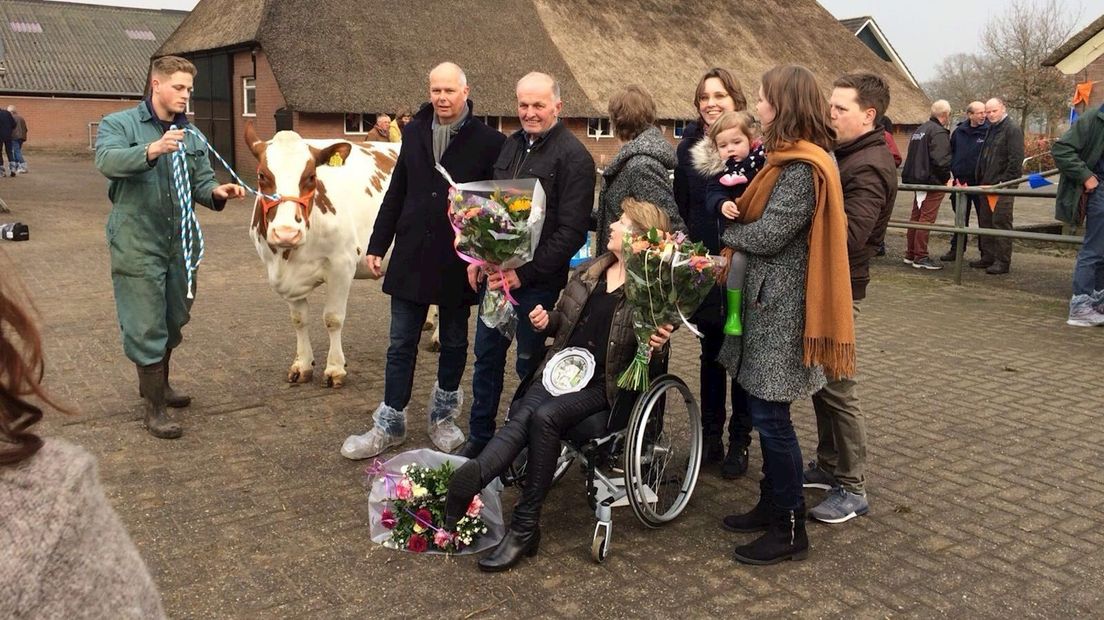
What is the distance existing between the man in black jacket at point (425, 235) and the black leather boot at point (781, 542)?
2.00 metres

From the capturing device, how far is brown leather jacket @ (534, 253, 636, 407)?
424 centimetres

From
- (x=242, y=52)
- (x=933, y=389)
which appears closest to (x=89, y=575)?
(x=933, y=389)

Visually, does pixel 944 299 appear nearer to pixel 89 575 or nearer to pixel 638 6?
pixel 89 575

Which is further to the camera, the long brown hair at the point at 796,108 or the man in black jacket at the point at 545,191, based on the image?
the man in black jacket at the point at 545,191

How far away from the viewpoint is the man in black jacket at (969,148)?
40.2 ft

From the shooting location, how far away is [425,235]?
5.19 metres

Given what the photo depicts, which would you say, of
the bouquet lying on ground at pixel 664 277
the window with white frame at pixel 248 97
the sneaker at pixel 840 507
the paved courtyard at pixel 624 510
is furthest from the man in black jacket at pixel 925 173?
the window with white frame at pixel 248 97

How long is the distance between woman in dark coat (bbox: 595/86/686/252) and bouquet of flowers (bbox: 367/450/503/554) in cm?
158

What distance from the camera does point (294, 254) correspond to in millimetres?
6387

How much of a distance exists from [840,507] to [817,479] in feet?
1.54

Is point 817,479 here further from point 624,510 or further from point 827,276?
point 827,276

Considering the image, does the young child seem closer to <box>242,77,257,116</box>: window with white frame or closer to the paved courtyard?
the paved courtyard

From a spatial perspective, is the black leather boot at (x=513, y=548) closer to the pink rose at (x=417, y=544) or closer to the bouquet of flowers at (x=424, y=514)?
the bouquet of flowers at (x=424, y=514)

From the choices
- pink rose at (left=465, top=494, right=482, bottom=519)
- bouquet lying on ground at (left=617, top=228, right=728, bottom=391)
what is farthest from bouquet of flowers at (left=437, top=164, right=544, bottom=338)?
pink rose at (left=465, top=494, right=482, bottom=519)
